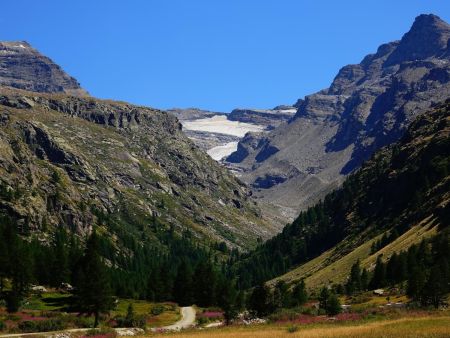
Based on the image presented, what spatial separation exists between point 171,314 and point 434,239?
7012 cm

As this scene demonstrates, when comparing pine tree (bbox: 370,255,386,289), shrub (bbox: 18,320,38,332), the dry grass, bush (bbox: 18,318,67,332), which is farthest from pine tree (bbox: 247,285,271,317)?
pine tree (bbox: 370,255,386,289)

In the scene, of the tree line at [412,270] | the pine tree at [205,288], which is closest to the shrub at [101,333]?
the tree line at [412,270]

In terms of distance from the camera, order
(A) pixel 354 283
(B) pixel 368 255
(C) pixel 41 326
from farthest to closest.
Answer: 1. (B) pixel 368 255
2. (A) pixel 354 283
3. (C) pixel 41 326

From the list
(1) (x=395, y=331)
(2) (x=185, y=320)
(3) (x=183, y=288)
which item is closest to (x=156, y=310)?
(2) (x=185, y=320)

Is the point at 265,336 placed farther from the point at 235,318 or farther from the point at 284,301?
the point at 284,301

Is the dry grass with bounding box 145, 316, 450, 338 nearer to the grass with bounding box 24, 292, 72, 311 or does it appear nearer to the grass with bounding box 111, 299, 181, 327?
the grass with bounding box 111, 299, 181, 327

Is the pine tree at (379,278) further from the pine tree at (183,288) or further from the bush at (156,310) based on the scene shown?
the bush at (156,310)

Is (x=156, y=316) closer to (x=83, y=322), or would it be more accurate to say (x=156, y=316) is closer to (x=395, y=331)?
(x=83, y=322)

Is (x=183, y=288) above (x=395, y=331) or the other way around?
above

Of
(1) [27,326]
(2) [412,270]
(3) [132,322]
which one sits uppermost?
(2) [412,270]

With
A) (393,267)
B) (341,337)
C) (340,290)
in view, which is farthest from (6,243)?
(341,337)

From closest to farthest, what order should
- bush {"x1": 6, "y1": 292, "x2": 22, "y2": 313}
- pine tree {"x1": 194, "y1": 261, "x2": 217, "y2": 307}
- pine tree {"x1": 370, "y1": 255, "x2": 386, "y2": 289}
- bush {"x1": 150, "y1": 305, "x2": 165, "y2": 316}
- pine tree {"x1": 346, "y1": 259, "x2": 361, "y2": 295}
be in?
1. bush {"x1": 6, "y1": 292, "x2": 22, "y2": 313}
2. bush {"x1": 150, "y1": 305, "x2": 165, "y2": 316}
3. pine tree {"x1": 370, "y1": 255, "x2": 386, "y2": 289}
4. pine tree {"x1": 346, "y1": 259, "x2": 361, "y2": 295}
5. pine tree {"x1": 194, "y1": 261, "x2": 217, "y2": 307}

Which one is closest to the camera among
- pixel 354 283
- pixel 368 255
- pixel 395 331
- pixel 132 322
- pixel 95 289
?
pixel 395 331

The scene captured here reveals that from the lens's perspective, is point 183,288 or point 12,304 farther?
point 183,288
